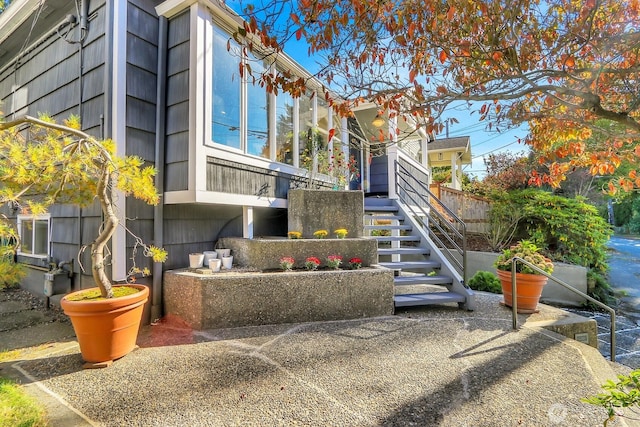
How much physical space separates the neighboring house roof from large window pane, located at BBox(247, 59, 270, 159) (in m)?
13.6

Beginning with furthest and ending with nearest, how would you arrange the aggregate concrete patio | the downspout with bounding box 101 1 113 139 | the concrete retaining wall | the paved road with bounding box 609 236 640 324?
the concrete retaining wall → the paved road with bounding box 609 236 640 324 → the downspout with bounding box 101 1 113 139 → the aggregate concrete patio

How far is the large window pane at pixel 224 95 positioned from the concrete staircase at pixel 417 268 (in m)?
2.88

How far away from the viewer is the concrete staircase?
4.57 meters

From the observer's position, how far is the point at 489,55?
2.47 metres

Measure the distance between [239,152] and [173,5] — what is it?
2069 mm

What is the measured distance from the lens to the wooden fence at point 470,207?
388 inches

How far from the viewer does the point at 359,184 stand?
9.06 meters

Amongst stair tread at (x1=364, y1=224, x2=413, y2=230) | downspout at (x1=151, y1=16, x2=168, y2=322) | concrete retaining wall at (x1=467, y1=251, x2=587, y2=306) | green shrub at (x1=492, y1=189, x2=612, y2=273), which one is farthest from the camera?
green shrub at (x1=492, y1=189, x2=612, y2=273)

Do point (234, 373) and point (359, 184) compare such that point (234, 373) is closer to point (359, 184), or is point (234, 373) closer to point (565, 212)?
point (359, 184)

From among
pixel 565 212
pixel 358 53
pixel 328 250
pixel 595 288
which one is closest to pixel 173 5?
pixel 358 53

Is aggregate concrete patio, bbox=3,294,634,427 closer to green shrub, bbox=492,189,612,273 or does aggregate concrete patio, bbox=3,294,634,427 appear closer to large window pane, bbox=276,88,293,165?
large window pane, bbox=276,88,293,165

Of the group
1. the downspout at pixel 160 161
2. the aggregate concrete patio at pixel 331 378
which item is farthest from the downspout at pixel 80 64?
the aggregate concrete patio at pixel 331 378

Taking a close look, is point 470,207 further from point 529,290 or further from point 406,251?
point 529,290

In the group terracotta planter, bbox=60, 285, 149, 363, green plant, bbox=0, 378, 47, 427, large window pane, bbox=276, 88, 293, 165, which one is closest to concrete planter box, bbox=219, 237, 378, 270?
terracotta planter, bbox=60, 285, 149, 363
